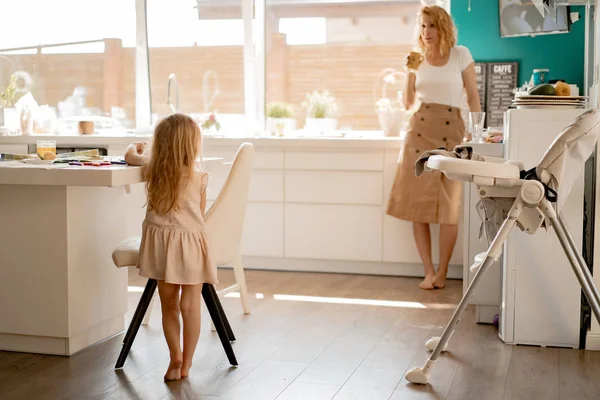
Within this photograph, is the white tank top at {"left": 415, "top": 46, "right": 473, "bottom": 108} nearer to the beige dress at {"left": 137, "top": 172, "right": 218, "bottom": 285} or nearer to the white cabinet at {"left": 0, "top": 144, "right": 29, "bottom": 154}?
the beige dress at {"left": 137, "top": 172, "right": 218, "bottom": 285}

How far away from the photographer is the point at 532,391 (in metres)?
3.01

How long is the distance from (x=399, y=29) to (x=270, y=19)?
2.99 feet

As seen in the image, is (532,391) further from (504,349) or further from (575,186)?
(575,186)

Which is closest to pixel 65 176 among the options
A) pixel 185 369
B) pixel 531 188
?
pixel 185 369

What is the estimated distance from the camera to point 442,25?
4.88 metres

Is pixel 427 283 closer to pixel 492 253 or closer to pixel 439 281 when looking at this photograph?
pixel 439 281

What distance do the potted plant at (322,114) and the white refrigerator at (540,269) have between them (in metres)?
2.32

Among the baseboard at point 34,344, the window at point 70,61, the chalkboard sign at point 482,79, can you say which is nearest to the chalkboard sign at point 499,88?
the chalkboard sign at point 482,79

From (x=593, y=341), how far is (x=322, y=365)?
1.15 m

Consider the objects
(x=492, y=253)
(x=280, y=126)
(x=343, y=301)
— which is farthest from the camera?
(x=280, y=126)

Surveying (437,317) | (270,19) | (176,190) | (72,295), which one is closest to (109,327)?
(72,295)

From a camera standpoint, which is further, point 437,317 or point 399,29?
point 399,29

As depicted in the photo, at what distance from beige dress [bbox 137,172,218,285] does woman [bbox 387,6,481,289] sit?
2.09 m

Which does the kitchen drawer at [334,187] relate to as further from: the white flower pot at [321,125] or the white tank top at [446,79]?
the white tank top at [446,79]
